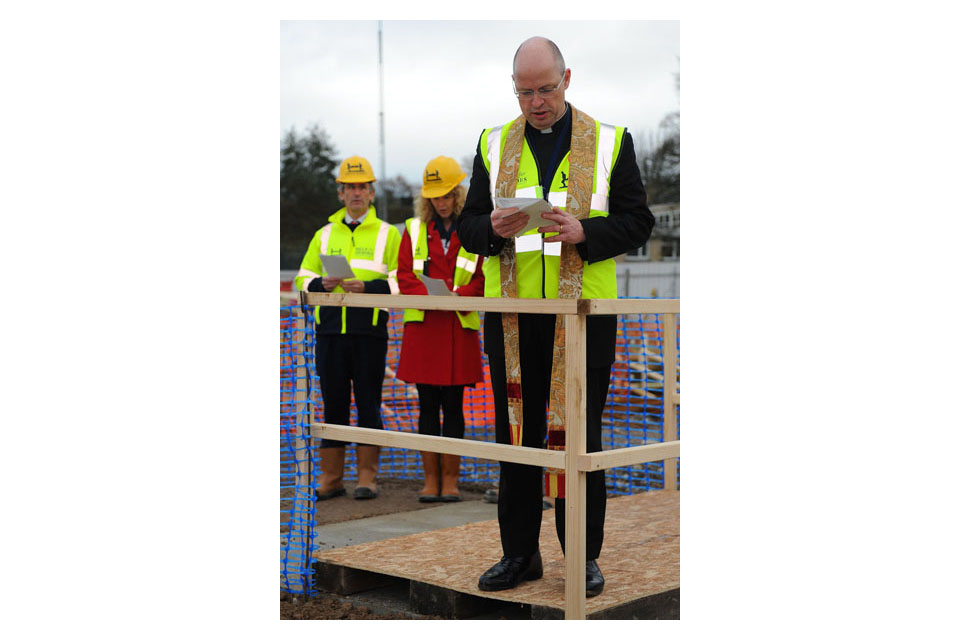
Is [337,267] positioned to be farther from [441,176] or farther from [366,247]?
[441,176]

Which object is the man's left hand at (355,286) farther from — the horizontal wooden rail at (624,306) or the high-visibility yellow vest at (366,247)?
the horizontal wooden rail at (624,306)

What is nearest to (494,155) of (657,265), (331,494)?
(331,494)

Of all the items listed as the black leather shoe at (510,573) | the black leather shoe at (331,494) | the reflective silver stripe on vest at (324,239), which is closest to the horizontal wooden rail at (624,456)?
the black leather shoe at (510,573)

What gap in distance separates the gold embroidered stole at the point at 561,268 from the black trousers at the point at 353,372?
2400 mm

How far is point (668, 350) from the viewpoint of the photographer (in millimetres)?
5973

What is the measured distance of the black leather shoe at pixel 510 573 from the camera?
13.5ft

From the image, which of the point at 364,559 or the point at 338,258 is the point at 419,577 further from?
the point at 338,258

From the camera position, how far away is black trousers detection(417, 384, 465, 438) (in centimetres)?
632

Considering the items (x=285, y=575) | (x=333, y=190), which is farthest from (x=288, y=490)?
(x=333, y=190)

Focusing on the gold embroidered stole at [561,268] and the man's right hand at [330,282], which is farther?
the man's right hand at [330,282]

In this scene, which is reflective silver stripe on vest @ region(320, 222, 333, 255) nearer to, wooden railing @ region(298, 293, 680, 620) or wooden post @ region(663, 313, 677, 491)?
wooden post @ region(663, 313, 677, 491)

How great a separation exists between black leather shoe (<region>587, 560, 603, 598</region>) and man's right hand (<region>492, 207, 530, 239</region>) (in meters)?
1.35

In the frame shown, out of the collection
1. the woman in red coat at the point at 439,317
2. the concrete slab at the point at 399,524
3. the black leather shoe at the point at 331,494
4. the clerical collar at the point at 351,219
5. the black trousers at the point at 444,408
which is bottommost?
the concrete slab at the point at 399,524

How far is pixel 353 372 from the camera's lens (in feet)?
21.0
